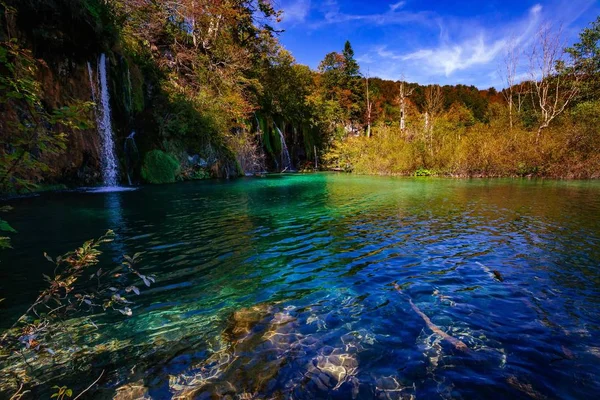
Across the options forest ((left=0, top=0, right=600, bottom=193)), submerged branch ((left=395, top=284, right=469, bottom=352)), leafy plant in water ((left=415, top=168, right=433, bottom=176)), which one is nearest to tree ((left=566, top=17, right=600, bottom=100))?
forest ((left=0, top=0, right=600, bottom=193))

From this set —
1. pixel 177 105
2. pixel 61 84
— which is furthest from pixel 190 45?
pixel 61 84

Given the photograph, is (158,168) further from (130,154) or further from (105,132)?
(105,132)

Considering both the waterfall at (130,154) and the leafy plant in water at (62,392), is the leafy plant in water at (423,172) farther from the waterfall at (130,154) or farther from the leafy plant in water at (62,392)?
the leafy plant in water at (62,392)

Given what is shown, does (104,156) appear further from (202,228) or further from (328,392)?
(328,392)

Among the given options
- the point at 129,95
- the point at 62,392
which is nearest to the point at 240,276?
the point at 62,392

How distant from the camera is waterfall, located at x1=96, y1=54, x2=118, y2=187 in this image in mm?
15438

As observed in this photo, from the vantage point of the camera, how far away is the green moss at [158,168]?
698 inches

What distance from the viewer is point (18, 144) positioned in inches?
86.4

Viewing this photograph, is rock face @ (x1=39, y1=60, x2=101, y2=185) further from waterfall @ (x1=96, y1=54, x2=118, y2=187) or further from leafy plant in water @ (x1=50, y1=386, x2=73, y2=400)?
leafy plant in water @ (x1=50, y1=386, x2=73, y2=400)

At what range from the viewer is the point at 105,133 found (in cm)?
1580

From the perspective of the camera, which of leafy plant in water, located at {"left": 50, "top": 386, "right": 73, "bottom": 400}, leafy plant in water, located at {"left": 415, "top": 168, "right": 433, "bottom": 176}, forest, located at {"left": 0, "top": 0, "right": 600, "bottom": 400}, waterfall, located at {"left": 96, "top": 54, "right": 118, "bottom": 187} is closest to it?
leafy plant in water, located at {"left": 50, "top": 386, "right": 73, "bottom": 400}

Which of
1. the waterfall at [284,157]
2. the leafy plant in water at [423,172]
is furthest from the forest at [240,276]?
the waterfall at [284,157]

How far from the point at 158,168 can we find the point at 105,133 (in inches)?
128

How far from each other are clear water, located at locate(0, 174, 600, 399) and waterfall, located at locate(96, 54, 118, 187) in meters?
9.26
